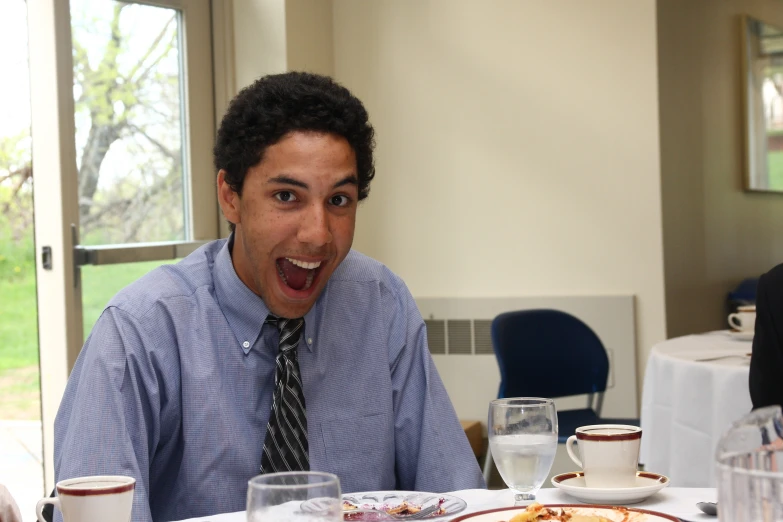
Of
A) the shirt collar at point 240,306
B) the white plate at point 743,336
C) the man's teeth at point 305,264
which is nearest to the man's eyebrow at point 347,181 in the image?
the man's teeth at point 305,264

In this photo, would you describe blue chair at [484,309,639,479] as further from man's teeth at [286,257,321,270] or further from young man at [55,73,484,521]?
man's teeth at [286,257,321,270]

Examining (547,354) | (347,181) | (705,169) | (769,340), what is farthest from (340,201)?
(705,169)

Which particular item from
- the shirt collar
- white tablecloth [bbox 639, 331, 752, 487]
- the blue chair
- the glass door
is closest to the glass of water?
the shirt collar

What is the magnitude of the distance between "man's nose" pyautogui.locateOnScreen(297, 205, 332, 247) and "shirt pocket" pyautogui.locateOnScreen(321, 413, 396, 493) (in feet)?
1.00

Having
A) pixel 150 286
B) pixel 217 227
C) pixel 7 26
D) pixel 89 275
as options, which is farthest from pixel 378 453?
pixel 217 227

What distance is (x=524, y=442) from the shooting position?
43.4 inches

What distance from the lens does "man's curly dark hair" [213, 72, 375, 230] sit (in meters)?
1.44

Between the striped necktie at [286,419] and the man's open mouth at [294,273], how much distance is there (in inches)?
3.0

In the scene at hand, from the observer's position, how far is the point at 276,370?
1.46m

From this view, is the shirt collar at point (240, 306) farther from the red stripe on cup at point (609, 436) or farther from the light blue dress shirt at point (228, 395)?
the red stripe on cup at point (609, 436)

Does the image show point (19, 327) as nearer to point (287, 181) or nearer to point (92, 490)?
point (287, 181)

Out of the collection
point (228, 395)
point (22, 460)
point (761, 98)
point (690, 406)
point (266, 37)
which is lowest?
point (22, 460)

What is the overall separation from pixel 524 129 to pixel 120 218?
1.73 metres

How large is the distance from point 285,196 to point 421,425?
44 cm
